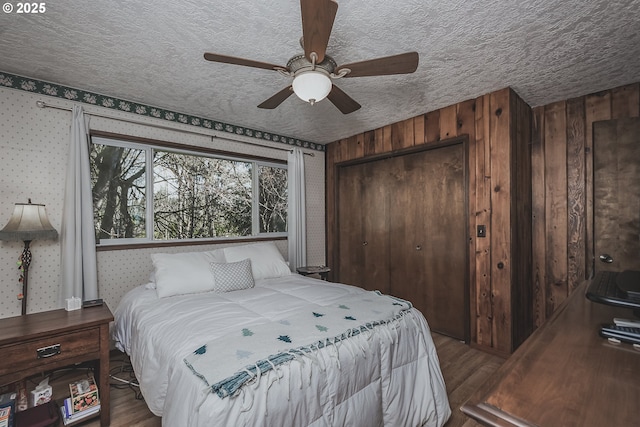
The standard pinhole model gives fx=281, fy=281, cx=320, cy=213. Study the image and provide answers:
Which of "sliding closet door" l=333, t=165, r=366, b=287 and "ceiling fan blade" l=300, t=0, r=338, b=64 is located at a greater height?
"ceiling fan blade" l=300, t=0, r=338, b=64

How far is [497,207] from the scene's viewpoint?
2.63 meters

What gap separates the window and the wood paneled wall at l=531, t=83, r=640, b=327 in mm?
3005

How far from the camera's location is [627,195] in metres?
2.44

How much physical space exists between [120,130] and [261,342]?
2.55 metres

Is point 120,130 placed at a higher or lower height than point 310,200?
higher

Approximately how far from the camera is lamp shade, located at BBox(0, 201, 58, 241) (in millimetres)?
1963

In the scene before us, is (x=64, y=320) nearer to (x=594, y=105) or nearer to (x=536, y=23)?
(x=536, y=23)

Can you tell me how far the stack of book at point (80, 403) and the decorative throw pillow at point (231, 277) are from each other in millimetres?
975

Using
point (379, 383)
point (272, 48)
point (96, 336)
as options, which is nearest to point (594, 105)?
point (272, 48)

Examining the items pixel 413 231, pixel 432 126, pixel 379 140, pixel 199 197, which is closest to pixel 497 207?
pixel 413 231

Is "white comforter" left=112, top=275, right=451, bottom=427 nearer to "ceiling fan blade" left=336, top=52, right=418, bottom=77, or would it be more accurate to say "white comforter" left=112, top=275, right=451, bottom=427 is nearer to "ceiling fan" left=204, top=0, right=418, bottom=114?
"ceiling fan" left=204, top=0, right=418, bottom=114

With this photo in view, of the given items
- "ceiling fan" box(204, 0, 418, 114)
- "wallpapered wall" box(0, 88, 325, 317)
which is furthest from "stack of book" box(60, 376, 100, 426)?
"ceiling fan" box(204, 0, 418, 114)

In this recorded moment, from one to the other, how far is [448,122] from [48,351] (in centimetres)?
371

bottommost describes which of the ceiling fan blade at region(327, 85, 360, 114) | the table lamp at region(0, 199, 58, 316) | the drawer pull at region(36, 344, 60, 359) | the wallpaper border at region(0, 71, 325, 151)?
the drawer pull at region(36, 344, 60, 359)
